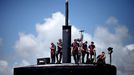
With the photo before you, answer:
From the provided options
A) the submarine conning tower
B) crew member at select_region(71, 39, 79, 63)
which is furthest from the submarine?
crew member at select_region(71, 39, 79, 63)

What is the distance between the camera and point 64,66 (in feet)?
72.5

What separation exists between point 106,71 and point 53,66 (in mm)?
3803

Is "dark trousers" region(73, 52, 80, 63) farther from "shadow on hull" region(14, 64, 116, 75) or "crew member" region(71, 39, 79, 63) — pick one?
"shadow on hull" region(14, 64, 116, 75)

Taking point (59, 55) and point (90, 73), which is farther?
point (59, 55)

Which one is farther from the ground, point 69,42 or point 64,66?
point 69,42

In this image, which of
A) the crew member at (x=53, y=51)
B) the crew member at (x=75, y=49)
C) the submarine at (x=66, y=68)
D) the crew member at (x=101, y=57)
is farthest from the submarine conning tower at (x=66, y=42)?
the crew member at (x=101, y=57)

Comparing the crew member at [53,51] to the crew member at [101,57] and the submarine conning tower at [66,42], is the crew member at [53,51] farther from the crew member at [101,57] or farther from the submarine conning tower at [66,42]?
the crew member at [101,57]

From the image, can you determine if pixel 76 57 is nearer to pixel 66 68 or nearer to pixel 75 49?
pixel 75 49

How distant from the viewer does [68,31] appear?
25.1m

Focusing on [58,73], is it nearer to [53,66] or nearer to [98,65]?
[53,66]

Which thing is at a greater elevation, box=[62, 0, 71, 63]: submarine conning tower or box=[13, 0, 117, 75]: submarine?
box=[62, 0, 71, 63]: submarine conning tower

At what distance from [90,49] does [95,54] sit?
1.76 ft

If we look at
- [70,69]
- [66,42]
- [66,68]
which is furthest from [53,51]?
[70,69]

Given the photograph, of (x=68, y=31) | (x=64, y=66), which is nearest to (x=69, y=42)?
(x=68, y=31)
